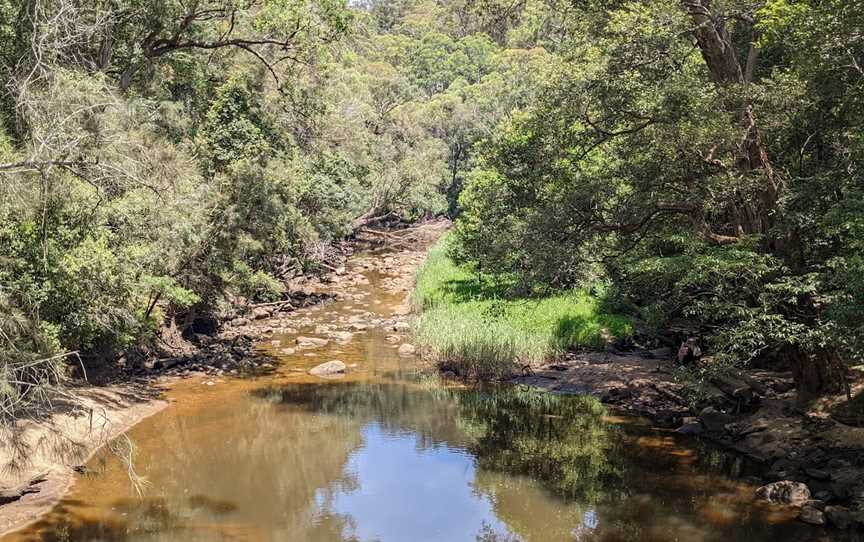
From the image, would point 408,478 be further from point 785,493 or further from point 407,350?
point 407,350

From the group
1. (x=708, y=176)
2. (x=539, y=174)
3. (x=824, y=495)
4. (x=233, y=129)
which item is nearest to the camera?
(x=824, y=495)

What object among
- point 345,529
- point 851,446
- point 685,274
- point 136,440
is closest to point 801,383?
point 851,446

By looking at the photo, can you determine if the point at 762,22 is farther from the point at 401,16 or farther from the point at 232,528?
the point at 401,16

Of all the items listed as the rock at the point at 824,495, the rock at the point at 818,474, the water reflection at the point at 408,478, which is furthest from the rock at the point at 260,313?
the rock at the point at 824,495

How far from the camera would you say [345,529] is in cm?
1165

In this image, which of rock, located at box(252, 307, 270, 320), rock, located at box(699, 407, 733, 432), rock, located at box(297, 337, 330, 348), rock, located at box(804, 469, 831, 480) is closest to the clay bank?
rock, located at box(699, 407, 733, 432)

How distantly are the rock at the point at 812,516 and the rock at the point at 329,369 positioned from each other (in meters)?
13.1

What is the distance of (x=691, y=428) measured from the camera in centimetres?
1580

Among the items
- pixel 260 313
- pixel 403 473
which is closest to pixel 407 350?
pixel 260 313

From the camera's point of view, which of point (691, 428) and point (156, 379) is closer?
point (691, 428)

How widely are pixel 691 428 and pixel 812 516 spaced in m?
4.60

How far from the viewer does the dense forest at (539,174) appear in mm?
11039

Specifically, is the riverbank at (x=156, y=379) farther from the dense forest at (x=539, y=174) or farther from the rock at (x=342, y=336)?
the dense forest at (x=539, y=174)

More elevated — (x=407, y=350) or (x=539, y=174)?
(x=539, y=174)
